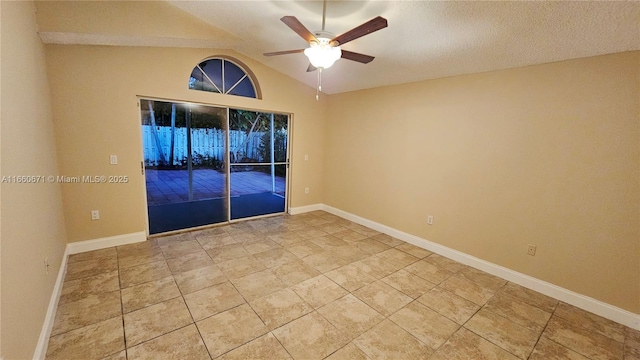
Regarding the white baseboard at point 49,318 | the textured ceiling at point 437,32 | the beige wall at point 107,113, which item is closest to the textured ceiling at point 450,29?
the textured ceiling at point 437,32

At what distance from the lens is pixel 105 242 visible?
3.23 metres

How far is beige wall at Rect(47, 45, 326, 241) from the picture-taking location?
2.84m

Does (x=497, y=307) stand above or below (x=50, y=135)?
below

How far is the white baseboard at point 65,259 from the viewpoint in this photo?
5.49ft

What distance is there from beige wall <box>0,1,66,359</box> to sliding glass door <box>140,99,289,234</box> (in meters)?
1.49

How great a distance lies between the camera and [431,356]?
1816 millimetres

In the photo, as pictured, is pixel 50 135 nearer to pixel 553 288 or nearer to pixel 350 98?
pixel 350 98

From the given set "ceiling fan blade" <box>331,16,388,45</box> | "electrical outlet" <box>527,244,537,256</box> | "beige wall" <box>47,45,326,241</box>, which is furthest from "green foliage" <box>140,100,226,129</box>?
"electrical outlet" <box>527,244,537,256</box>

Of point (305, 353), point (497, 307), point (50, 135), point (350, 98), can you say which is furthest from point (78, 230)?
point (497, 307)

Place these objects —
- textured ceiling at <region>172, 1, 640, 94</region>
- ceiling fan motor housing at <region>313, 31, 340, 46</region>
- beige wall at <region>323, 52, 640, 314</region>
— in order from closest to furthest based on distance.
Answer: textured ceiling at <region>172, 1, 640, 94</region>, ceiling fan motor housing at <region>313, 31, 340, 46</region>, beige wall at <region>323, 52, 640, 314</region>

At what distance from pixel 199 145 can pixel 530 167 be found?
16.7ft

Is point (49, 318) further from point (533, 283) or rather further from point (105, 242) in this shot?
point (533, 283)

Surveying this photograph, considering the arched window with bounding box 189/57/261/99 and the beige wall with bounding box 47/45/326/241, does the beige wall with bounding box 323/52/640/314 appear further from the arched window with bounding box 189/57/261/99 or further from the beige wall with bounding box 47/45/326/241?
the beige wall with bounding box 47/45/326/241

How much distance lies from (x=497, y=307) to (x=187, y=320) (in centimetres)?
287
